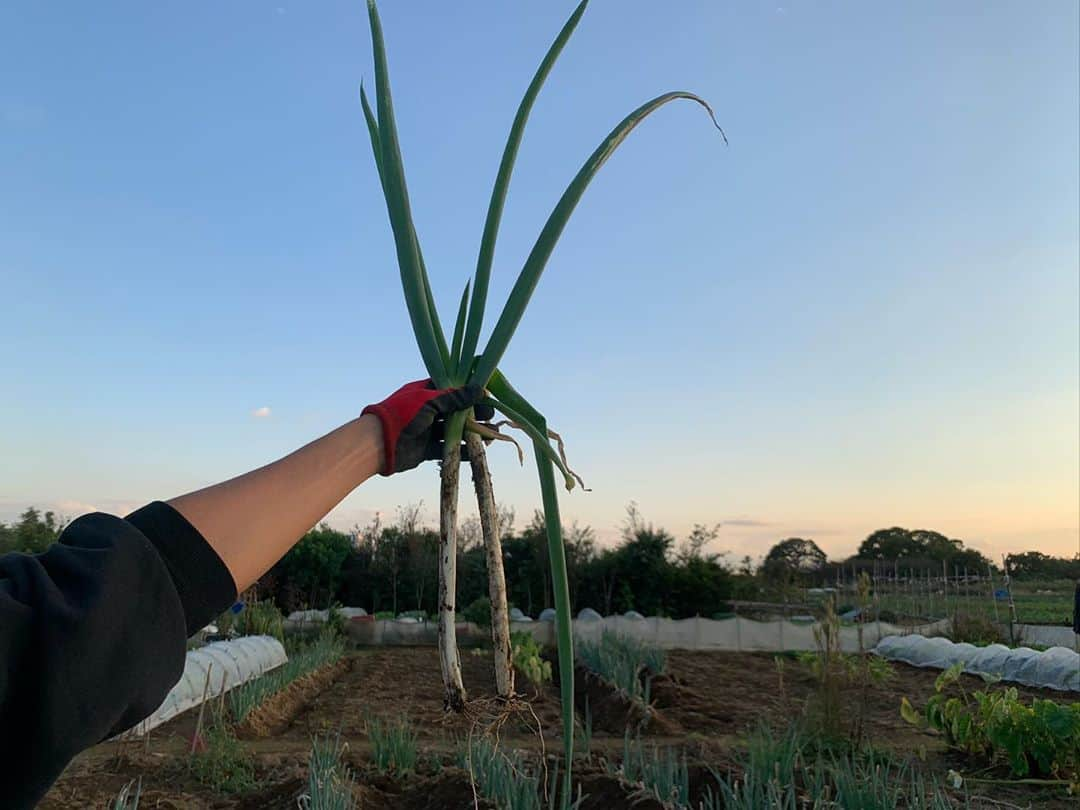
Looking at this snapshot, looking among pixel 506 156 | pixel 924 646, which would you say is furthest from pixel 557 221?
pixel 924 646

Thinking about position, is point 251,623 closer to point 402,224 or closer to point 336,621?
point 336,621

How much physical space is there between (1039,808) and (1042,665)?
5.02m

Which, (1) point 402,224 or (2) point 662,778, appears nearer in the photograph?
(1) point 402,224

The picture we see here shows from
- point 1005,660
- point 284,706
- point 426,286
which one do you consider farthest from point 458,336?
point 1005,660

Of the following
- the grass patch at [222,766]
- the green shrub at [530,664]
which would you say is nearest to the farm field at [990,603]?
the green shrub at [530,664]

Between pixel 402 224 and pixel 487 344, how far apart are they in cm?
33

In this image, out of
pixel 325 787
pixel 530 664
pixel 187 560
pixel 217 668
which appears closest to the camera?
pixel 187 560

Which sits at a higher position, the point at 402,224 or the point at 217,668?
the point at 402,224

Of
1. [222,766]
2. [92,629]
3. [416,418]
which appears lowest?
[222,766]

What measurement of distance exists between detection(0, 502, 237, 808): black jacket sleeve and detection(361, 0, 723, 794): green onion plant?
828 mm

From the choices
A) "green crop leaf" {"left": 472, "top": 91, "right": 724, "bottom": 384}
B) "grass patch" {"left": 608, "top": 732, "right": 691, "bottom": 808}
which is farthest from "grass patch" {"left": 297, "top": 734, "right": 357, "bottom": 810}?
"green crop leaf" {"left": 472, "top": 91, "right": 724, "bottom": 384}

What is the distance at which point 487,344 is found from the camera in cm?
185

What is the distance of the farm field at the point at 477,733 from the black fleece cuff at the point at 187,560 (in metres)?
0.70

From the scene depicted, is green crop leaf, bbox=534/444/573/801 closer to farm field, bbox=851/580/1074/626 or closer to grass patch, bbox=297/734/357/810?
grass patch, bbox=297/734/357/810
